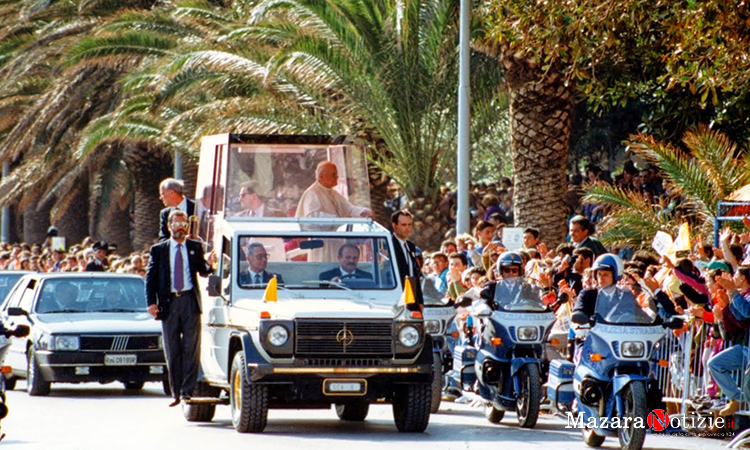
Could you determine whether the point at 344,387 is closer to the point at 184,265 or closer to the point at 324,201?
the point at 184,265

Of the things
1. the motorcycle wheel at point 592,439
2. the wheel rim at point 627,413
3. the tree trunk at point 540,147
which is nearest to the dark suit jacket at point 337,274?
the motorcycle wheel at point 592,439

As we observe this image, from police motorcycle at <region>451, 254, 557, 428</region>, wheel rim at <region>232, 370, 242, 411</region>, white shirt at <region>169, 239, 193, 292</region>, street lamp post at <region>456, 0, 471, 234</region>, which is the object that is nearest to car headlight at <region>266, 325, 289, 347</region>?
wheel rim at <region>232, 370, 242, 411</region>

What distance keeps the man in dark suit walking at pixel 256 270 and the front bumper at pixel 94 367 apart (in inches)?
158

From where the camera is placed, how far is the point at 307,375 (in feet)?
41.5

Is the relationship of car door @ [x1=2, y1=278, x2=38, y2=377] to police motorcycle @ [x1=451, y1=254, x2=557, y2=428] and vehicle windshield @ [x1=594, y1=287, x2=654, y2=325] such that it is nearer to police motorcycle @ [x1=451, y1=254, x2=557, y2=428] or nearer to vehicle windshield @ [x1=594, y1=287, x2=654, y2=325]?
police motorcycle @ [x1=451, y1=254, x2=557, y2=428]

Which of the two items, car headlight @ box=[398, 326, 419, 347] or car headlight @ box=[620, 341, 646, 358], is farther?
car headlight @ box=[398, 326, 419, 347]

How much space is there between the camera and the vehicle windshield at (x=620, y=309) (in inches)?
469

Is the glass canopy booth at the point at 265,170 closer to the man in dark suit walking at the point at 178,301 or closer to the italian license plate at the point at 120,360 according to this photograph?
the man in dark suit walking at the point at 178,301

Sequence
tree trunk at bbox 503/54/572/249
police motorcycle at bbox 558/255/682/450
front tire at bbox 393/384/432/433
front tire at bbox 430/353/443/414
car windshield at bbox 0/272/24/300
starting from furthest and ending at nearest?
1. tree trunk at bbox 503/54/572/249
2. car windshield at bbox 0/272/24/300
3. front tire at bbox 430/353/443/414
4. front tire at bbox 393/384/432/433
5. police motorcycle at bbox 558/255/682/450

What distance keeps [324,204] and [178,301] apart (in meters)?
2.23

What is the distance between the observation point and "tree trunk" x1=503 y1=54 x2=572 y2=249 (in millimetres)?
23188

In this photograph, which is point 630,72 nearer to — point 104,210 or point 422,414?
point 422,414

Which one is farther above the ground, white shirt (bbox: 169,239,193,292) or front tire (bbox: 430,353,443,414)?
white shirt (bbox: 169,239,193,292)

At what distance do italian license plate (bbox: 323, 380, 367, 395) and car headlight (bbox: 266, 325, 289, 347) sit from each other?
519 mm
